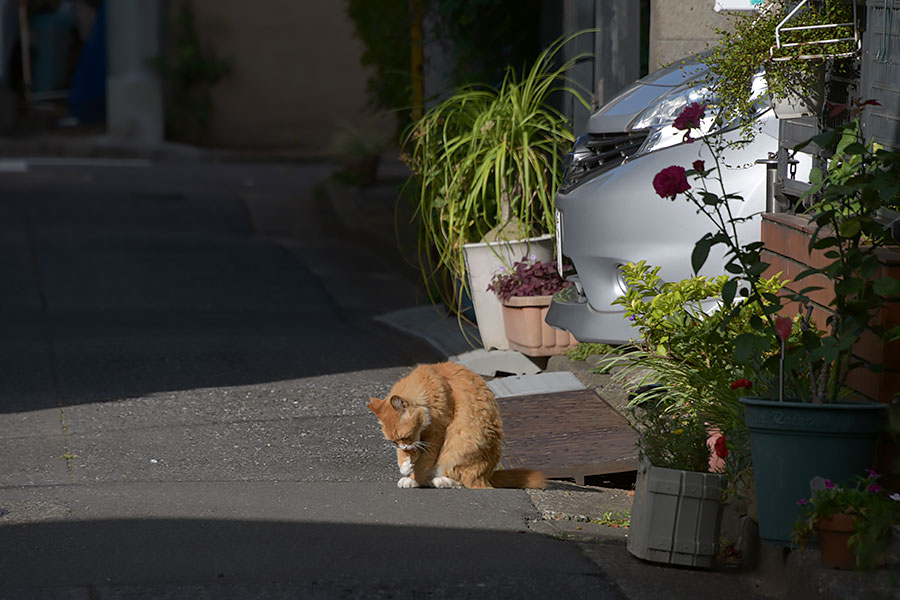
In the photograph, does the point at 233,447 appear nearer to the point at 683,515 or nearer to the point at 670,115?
→ the point at 670,115

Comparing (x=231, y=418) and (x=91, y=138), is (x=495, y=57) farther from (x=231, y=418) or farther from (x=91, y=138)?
(x=91, y=138)

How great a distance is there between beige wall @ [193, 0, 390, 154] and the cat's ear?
62.1 ft

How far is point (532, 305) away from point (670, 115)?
1.76 meters

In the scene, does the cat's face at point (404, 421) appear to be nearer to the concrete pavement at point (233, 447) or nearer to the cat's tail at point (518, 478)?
the concrete pavement at point (233, 447)

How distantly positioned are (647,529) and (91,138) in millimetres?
20841

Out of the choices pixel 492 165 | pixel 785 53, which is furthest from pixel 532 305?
pixel 785 53

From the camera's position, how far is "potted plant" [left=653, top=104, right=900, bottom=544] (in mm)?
3773

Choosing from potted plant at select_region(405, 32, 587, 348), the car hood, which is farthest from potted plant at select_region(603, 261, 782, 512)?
potted plant at select_region(405, 32, 587, 348)

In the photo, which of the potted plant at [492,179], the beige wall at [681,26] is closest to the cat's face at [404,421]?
the potted plant at [492,179]

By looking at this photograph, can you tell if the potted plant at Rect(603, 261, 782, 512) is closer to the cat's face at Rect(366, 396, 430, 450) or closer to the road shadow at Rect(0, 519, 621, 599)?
the road shadow at Rect(0, 519, 621, 599)

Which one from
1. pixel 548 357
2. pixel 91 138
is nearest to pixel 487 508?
pixel 548 357

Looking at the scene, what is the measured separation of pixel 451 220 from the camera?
7922 millimetres

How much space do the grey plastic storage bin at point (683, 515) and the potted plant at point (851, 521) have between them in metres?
0.51

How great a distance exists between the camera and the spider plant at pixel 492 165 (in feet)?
25.6
